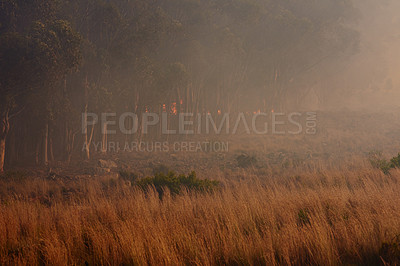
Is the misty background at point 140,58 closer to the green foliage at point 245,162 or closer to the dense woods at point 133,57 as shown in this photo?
the dense woods at point 133,57

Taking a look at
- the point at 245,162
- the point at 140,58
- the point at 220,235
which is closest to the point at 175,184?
the point at 220,235

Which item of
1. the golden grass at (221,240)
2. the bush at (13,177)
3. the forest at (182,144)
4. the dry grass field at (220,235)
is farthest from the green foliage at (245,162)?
the bush at (13,177)

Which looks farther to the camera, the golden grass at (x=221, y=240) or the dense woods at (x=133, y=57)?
the dense woods at (x=133, y=57)

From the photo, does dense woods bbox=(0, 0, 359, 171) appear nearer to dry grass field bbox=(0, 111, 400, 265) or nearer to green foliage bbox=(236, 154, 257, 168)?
green foliage bbox=(236, 154, 257, 168)

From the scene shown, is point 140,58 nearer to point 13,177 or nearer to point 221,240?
point 13,177

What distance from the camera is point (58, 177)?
15523 mm

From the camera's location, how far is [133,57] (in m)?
22.4

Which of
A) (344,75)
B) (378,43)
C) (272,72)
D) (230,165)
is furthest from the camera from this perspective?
(378,43)

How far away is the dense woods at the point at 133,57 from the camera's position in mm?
15328

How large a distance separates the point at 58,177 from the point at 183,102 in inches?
676

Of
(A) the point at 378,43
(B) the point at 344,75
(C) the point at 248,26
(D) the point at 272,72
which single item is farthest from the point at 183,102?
(A) the point at 378,43

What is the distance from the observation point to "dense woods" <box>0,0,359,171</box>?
15328mm

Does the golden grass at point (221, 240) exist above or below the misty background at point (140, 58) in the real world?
below

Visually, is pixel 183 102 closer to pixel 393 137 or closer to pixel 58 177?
pixel 58 177
